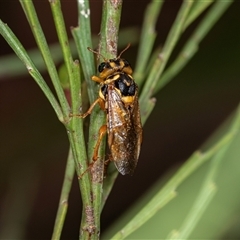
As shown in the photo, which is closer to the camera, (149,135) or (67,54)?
(67,54)

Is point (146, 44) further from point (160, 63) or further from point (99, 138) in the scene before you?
point (99, 138)

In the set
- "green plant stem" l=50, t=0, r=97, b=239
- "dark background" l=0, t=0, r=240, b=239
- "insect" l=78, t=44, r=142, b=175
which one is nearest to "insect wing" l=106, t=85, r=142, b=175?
"insect" l=78, t=44, r=142, b=175

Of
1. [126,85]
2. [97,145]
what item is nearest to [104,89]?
[126,85]

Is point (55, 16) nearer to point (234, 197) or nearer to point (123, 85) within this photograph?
point (123, 85)

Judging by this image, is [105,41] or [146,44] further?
[146,44]

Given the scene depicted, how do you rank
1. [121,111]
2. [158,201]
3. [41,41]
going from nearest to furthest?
[41,41]
[158,201]
[121,111]

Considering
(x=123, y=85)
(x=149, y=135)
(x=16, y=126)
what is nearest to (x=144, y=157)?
(x=149, y=135)
